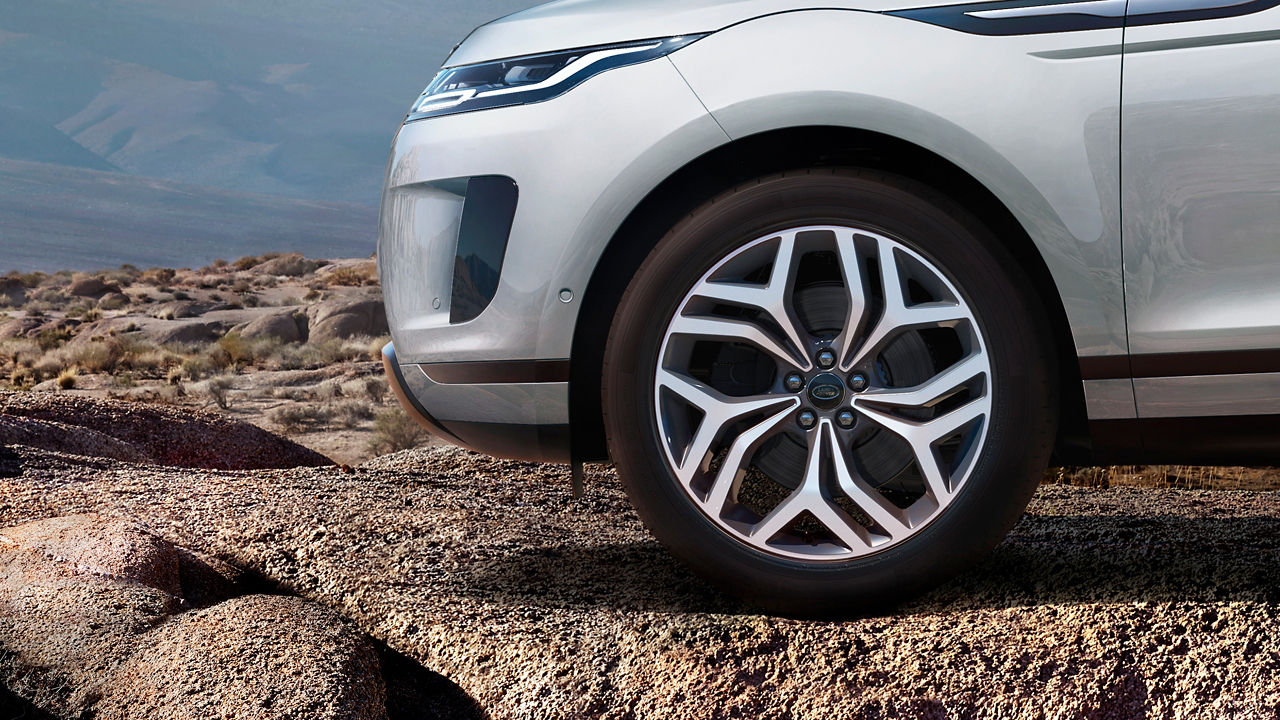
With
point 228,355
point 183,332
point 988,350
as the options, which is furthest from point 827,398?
point 183,332

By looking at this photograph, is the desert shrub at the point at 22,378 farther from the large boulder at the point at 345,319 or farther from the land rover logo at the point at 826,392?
the land rover logo at the point at 826,392

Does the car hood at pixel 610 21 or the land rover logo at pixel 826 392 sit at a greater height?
the car hood at pixel 610 21

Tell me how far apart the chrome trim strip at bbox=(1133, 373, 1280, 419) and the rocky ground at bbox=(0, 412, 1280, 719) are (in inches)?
19.4

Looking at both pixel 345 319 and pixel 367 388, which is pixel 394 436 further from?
pixel 345 319

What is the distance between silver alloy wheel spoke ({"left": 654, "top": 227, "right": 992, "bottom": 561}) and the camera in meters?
2.37

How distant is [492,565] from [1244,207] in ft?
7.69

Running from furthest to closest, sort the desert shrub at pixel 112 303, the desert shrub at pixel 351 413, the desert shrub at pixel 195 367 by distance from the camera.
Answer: the desert shrub at pixel 112 303 → the desert shrub at pixel 195 367 → the desert shrub at pixel 351 413

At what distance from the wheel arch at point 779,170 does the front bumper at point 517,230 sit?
0.06 metres

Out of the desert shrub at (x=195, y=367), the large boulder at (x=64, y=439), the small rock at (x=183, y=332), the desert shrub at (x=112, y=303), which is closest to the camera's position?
the large boulder at (x=64, y=439)

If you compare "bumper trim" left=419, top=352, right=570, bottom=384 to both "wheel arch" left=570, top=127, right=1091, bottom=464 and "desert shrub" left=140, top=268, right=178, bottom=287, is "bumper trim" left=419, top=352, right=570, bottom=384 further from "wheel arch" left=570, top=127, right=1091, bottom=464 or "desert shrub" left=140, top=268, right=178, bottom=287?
"desert shrub" left=140, top=268, right=178, bottom=287

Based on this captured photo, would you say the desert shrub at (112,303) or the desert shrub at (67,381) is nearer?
the desert shrub at (67,381)

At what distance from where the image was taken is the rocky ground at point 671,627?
7.27 feet

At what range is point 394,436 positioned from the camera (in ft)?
44.4

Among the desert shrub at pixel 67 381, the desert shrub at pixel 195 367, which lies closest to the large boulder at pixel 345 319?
the desert shrub at pixel 195 367
